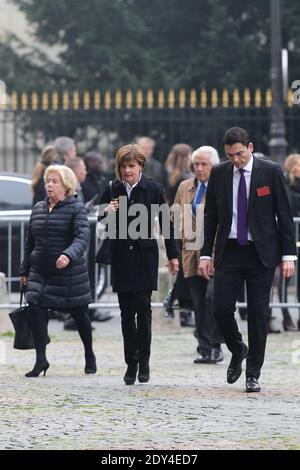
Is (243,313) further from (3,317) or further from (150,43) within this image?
(150,43)

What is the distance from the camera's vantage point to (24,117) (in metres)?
22.6

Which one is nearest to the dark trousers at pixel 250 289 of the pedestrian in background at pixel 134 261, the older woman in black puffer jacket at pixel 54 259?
the pedestrian in background at pixel 134 261

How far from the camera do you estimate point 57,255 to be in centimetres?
1031

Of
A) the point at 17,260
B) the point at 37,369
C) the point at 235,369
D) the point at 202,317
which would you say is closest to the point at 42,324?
the point at 37,369

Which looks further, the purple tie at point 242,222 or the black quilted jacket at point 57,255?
the black quilted jacket at point 57,255

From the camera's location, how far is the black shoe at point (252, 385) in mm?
9438

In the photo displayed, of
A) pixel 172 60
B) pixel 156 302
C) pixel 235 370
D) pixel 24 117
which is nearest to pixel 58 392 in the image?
pixel 235 370

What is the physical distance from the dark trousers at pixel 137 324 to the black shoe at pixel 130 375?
0.04 meters

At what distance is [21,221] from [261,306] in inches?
184

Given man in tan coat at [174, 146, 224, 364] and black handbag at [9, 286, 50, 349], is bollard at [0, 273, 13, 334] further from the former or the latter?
black handbag at [9, 286, 50, 349]

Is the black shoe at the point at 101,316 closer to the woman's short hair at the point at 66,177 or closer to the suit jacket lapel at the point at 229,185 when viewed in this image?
the woman's short hair at the point at 66,177

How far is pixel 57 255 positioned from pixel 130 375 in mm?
1023

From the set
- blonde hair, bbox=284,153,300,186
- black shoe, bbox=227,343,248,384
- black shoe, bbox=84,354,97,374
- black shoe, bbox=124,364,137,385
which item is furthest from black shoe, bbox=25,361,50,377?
blonde hair, bbox=284,153,300,186

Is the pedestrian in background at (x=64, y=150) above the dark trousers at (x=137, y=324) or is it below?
above
